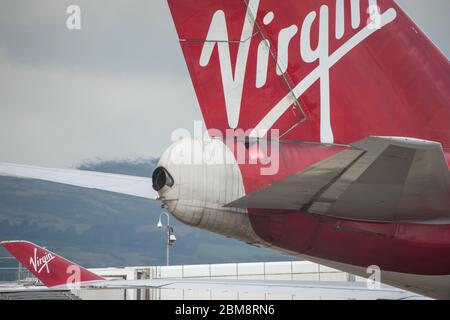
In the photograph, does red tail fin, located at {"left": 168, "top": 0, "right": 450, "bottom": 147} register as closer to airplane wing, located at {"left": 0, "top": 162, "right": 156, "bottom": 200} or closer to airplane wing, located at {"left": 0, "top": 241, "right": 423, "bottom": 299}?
airplane wing, located at {"left": 0, "top": 162, "right": 156, "bottom": 200}

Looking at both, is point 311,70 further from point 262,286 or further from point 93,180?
point 262,286

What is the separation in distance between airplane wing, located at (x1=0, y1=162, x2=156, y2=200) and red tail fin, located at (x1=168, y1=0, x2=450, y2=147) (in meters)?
1.38

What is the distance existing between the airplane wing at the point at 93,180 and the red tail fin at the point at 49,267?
14.0m

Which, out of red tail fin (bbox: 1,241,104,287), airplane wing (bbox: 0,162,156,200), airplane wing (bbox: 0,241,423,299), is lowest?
airplane wing (bbox: 0,241,423,299)

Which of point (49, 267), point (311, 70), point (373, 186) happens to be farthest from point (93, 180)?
point (49, 267)

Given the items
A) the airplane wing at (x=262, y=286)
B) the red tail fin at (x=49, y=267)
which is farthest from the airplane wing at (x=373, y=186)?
the red tail fin at (x=49, y=267)

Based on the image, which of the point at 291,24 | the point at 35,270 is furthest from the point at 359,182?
the point at 35,270

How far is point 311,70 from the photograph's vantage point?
38.0 feet

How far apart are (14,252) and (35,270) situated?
3.17 meters

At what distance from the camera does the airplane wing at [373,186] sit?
748 cm

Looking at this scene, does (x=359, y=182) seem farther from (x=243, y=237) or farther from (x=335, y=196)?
(x=243, y=237)

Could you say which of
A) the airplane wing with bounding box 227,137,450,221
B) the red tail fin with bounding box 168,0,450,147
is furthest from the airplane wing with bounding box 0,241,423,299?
the airplane wing with bounding box 227,137,450,221

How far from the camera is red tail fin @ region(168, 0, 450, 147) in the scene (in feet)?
37.6

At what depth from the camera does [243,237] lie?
33.7 ft
